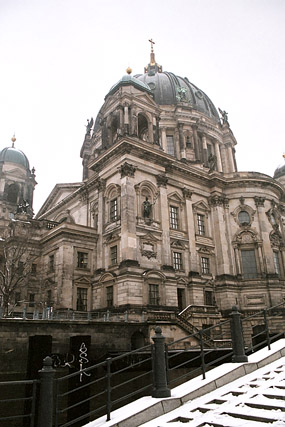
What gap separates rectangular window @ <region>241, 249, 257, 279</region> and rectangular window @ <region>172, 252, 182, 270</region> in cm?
846

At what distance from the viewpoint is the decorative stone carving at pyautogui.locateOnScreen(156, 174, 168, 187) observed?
116 ft

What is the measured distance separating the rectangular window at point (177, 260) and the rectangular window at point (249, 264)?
27.7 feet

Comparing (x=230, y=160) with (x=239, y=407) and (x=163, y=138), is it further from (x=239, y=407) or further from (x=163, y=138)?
(x=239, y=407)

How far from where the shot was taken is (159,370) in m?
8.76

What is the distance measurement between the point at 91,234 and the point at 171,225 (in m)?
7.95

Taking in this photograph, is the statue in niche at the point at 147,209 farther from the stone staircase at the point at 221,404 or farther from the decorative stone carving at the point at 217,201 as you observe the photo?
the stone staircase at the point at 221,404

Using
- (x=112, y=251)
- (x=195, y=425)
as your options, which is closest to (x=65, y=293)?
(x=112, y=251)

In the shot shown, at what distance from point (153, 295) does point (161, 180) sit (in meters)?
11.4

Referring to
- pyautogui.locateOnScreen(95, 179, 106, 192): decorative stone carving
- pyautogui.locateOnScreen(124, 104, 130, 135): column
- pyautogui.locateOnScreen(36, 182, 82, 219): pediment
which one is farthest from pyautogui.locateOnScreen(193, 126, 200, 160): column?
pyautogui.locateOnScreen(95, 179, 106, 192): decorative stone carving

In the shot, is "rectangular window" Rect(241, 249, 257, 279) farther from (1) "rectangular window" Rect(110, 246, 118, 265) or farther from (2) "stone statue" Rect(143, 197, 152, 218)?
(1) "rectangular window" Rect(110, 246, 118, 265)

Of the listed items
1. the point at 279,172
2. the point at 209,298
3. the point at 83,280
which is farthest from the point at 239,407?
the point at 279,172

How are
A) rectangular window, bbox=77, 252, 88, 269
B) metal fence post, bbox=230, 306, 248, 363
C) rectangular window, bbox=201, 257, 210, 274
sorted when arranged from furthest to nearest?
rectangular window, bbox=201, 257, 210, 274 < rectangular window, bbox=77, 252, 88, 269 < metal fence post, bbox=230, 306, 248, 363

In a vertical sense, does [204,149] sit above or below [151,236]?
above

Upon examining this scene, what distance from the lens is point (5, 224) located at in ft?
146
